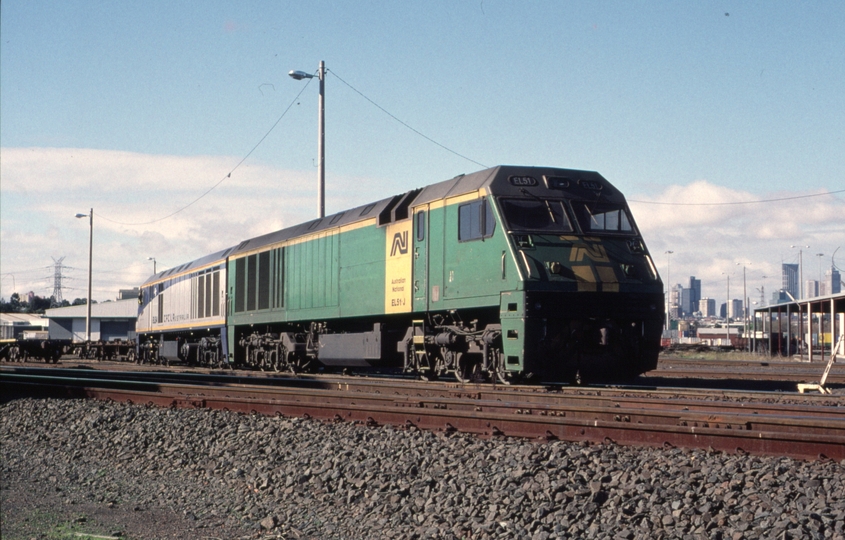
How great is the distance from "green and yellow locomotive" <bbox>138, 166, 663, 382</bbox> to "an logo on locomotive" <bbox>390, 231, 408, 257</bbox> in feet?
0.08

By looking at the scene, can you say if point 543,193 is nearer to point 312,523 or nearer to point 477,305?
point 477,305

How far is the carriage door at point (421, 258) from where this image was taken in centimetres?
1533

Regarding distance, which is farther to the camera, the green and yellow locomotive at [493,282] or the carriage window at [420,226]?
the carriage window at [420,226]

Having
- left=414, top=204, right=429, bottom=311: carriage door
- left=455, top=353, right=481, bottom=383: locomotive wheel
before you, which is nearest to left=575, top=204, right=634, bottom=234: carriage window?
left=414, top=204, right=429, bottom=311: carriage door

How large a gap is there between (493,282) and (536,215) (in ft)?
4.34

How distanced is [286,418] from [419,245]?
5572 millimetres

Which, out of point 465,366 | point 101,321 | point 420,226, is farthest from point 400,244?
point 101,321

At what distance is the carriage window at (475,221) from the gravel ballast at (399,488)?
16.2 feet

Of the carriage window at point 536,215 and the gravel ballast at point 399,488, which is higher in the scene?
the carriage window at point 536,215

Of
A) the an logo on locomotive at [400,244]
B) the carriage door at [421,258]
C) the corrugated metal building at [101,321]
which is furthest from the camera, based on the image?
the corrugated metal building at [101,321]

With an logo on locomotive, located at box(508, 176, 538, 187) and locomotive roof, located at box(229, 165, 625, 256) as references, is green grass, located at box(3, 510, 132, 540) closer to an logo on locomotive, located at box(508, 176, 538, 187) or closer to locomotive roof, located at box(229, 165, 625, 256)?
locomotive roof, located at box(229, 165, 625, 256)

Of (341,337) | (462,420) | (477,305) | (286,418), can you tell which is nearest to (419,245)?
(477,305)

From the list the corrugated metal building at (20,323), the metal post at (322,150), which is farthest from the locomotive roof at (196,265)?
the corrugated metal building at (20,323)

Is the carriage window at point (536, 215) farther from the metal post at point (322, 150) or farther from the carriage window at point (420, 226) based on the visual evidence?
the metal post at point (322, 150)
